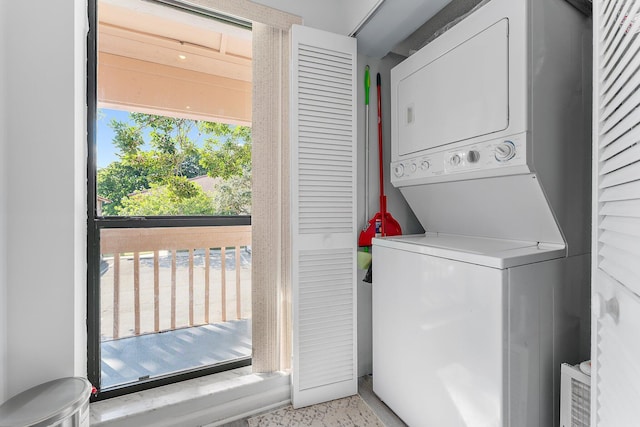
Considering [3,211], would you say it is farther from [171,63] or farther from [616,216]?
[616,216]

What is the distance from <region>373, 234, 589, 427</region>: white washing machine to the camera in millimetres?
1160

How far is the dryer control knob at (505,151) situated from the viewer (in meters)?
1.23

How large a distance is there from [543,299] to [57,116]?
2.19 metres

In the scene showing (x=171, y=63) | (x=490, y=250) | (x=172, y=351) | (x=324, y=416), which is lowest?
(x=324, y=416)

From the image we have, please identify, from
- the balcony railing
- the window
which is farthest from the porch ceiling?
the balcony railing

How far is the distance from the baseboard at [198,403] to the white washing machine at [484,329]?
79cm

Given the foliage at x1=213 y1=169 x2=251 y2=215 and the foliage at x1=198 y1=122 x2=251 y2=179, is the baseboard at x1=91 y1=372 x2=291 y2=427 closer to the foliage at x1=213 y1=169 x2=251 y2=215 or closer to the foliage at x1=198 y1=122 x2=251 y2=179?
the foliage at x1=213 y1=169 x2=251 y2=215

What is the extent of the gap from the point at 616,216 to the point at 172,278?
2074mm

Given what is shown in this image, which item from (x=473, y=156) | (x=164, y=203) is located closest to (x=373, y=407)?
(x=473, y=156)

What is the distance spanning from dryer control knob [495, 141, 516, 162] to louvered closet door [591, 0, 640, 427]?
328mm

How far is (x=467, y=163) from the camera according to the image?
142 cm

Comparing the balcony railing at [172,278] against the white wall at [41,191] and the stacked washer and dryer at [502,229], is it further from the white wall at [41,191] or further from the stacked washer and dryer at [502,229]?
the stacked washer and dryer at [502,229]

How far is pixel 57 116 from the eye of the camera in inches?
50.0

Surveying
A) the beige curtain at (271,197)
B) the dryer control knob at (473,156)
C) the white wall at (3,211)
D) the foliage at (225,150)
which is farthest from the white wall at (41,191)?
the dryer control knob at (473,156)
